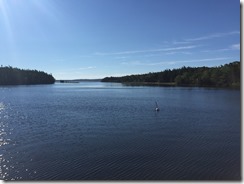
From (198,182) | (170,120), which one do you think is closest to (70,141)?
(198,182)

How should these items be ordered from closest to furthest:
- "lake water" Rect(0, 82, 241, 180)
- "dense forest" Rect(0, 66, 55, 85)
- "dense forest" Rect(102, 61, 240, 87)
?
"lake water" Rect(0, 82, 241, 180) < "dense forest" Rect(102, 61, 240, 87) < "dense forest" Rect(0, 66, 55, 85)

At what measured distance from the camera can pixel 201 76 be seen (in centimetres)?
9812

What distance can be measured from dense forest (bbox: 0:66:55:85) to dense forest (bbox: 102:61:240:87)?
187ft

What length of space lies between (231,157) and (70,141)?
26.8ft

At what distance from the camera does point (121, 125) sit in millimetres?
20344

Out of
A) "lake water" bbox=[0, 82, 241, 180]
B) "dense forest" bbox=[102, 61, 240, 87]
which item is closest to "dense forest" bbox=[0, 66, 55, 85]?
"dense forest" bbox=[102, 61, 240, 87]

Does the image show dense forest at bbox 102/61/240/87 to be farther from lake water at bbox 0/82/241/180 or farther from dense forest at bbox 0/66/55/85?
lake water at bbox 0/82/241/180

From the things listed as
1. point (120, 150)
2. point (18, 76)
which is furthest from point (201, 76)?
point (120, 150)

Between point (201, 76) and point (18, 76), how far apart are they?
290 ft

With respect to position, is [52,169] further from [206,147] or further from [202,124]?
[202,124]

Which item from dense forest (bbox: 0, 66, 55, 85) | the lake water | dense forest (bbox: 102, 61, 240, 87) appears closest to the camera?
the lake water

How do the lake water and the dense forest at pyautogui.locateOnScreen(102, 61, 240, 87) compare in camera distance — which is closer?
the lake water

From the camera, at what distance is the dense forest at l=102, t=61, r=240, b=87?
8100 centimetres

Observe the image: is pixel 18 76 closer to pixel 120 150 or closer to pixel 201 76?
pixel 201 76
